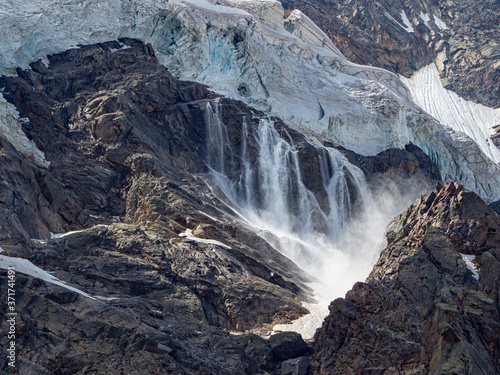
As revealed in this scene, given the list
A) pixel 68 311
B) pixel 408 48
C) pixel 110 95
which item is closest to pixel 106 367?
pixel 68 311

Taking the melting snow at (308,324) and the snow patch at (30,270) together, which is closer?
the snow patch at (30,270)

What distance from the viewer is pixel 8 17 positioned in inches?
2360

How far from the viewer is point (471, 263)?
35531mm

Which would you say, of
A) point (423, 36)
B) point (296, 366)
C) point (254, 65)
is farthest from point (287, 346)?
point (423, 36)

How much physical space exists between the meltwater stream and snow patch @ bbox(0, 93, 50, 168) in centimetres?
1493

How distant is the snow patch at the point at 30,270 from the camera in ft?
101

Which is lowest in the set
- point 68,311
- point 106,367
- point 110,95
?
point 106,367

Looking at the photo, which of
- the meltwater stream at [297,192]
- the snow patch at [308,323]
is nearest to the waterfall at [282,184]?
the meltwater stream at [297,192]

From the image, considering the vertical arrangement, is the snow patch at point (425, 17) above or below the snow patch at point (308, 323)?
above

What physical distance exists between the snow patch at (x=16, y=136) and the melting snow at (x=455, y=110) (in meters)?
62.7

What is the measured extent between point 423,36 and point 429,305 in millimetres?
94630

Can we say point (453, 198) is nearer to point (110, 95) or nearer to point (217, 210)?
point (217, 210)

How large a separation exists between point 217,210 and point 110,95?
14249 millimetres

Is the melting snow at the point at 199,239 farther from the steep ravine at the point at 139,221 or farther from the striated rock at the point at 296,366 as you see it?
the striated rock at the point at 296,366
